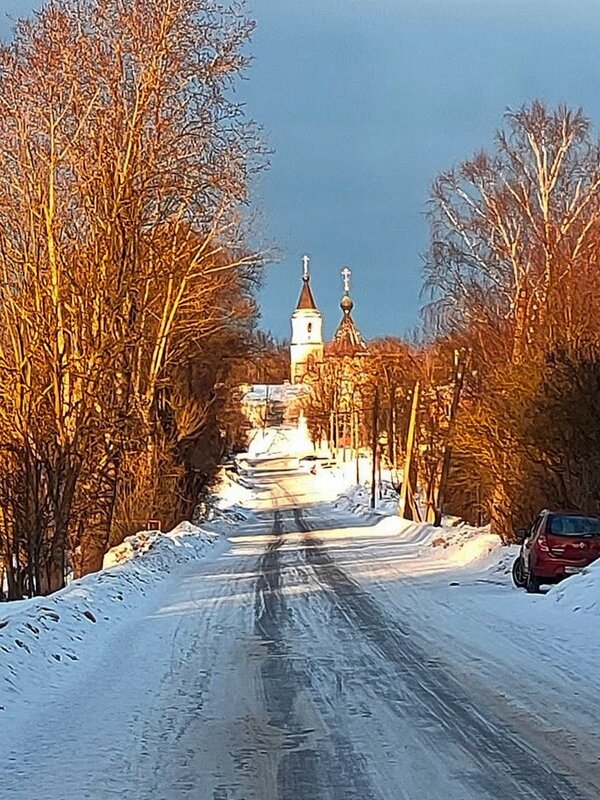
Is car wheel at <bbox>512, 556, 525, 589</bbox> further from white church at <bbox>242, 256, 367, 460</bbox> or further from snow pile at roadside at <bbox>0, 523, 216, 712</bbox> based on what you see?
white church at <bbox>242, 256, 367, 460</bbox>

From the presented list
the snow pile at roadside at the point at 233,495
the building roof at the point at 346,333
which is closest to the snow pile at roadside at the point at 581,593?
the snow pile at roadside at the point at 233,495

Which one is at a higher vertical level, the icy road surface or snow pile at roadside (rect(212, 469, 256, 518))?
the icy road surface

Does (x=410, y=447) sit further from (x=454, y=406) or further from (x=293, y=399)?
(x=293, y=399)

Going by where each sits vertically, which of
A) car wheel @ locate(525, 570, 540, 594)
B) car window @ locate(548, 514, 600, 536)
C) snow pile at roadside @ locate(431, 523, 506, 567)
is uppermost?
car window @ locate(548, 514, 600, 536)

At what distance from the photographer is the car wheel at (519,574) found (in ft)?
75.1

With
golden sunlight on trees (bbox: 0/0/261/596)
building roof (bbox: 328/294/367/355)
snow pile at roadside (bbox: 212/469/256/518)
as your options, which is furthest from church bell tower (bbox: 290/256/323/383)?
golden sunlight on trees (bbox: 0/0/261/596)

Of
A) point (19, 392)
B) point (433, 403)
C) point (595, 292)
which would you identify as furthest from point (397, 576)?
point (433, 403)

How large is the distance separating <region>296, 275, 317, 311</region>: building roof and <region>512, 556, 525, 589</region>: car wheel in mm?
138144

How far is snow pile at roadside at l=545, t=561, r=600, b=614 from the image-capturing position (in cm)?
1744

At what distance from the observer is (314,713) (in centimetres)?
1015

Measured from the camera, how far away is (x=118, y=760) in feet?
27.7

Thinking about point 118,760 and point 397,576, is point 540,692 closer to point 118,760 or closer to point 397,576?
point 118,760

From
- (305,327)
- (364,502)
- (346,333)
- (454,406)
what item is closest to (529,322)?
(454,406)

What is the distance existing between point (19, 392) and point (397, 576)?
8664 millimetres
